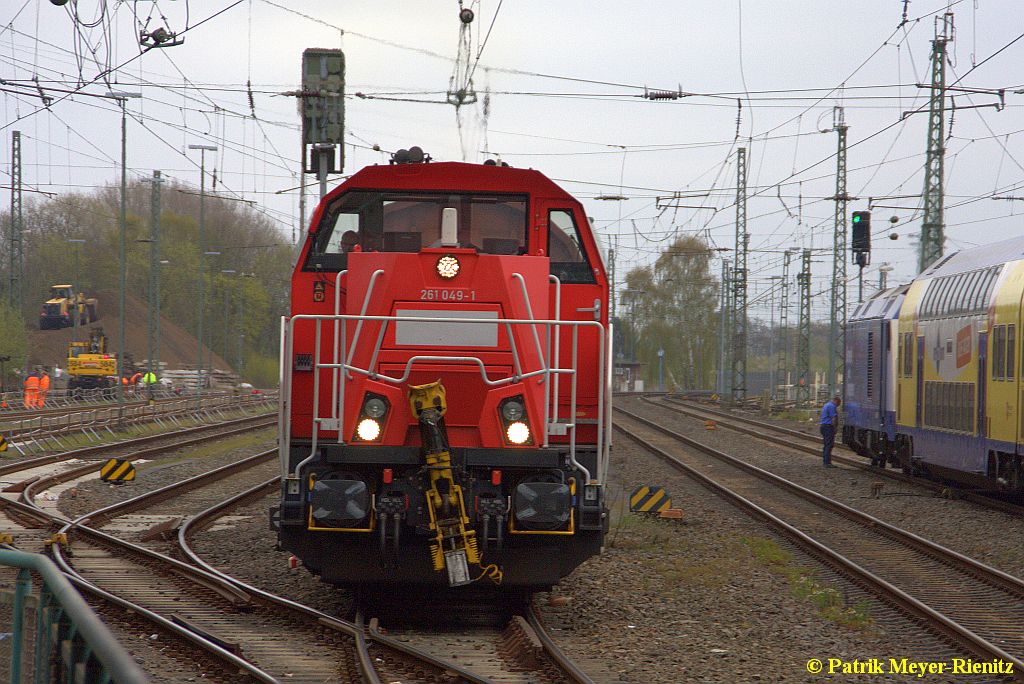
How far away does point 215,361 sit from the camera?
85.4m

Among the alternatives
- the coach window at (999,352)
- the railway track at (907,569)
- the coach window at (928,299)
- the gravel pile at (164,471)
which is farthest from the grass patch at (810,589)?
the gravel pile at (164,471)

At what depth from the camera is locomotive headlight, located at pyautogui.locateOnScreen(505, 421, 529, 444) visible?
8.20 m

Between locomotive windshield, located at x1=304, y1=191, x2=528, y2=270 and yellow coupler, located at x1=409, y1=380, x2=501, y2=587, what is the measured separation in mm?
1730

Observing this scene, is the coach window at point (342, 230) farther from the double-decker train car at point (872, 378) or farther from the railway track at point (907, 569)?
the double-decker train car at point (872, 378)

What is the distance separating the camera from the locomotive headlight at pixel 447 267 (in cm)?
852

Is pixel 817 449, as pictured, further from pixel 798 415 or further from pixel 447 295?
pixel 447 295

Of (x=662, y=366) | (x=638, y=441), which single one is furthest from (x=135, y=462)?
(x=662, y=366)

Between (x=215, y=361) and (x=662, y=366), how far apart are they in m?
36.2

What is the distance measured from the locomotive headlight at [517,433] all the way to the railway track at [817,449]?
11189 millimetres

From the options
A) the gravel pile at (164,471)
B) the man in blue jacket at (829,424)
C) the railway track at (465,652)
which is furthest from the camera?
the man in blue jacket at (829,424)

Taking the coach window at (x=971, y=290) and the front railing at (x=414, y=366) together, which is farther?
the coach window at (x=971, y=290)

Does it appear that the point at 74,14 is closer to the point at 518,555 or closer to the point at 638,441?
the point at 518,555

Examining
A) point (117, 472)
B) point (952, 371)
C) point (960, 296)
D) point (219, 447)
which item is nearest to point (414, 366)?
point (952, 371)

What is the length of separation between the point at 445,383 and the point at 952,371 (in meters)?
12.7
